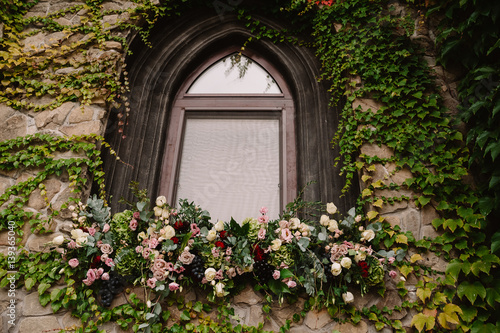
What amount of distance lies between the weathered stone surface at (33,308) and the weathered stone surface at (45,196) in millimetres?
727

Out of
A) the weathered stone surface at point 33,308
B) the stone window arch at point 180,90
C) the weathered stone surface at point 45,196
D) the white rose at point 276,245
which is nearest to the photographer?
the white rose at point 276,245

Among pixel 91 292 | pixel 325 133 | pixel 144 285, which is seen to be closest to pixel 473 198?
pixel 325 133

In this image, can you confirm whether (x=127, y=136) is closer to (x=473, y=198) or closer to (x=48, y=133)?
(x=48, y=133)

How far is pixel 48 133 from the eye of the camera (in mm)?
2670

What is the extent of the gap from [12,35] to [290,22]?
10.1ft

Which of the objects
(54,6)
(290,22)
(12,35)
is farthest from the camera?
(290,22)

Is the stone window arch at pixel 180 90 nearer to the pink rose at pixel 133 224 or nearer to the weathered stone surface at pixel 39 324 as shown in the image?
the pink rose at pixel 133 224

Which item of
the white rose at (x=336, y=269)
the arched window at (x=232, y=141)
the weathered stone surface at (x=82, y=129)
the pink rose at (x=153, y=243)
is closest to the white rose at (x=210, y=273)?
the pink rose at (x=153, y=243)

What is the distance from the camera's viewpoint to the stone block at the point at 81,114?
2740 millimetres

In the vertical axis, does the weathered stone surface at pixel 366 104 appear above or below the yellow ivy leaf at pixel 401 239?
above

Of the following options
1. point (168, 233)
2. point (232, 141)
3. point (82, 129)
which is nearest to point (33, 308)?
point (168, 233)

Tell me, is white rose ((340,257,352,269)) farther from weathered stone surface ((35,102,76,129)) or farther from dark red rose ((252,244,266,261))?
weathered stone surface ((35,102,76,129))

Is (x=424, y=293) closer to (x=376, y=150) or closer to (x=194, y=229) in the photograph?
(x=376, y=150)

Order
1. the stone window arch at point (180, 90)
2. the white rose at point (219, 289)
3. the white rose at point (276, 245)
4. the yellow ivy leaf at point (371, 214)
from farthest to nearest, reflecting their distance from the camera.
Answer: the stone window arch at point (180, 90) → the yellow ivy leaf at point (371, 214) → the white rose at point (276, 245) → the white rose at point (219, 289)
